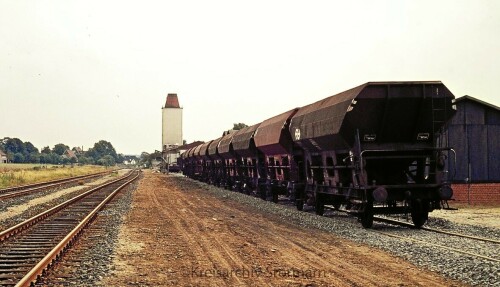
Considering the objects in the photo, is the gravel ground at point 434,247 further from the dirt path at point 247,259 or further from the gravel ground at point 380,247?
the dirt path at point 247,259

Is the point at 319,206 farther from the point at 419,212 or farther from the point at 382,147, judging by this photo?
the point at 382,147

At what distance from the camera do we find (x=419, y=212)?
525 inches

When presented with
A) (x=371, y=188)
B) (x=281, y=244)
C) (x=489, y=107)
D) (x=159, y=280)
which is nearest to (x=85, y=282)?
(x=159, y=280)

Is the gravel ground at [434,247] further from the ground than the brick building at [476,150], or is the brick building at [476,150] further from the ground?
the brick building at [476,150]

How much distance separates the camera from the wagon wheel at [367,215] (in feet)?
42.9

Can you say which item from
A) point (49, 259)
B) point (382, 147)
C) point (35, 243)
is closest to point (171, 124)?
point (382, 147)

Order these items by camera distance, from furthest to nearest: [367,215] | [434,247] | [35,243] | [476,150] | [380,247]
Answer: [476,150], [367,215], [35,243], [380,247], [434,247]

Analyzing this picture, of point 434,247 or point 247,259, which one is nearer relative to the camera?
point 247,259

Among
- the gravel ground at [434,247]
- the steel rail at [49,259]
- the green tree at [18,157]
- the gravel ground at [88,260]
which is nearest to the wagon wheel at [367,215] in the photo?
the gravel ground at [434,247]

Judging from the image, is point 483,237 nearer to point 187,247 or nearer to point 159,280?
point 187,247

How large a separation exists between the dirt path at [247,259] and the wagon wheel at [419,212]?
2896 mm

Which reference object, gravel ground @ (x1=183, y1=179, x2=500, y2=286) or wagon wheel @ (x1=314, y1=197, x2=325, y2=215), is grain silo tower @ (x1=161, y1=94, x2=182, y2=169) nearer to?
wagon wheel @ (x1=314, y1=197, x2=325, y2=215)

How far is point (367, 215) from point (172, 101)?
137m

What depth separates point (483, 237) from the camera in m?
11.6
